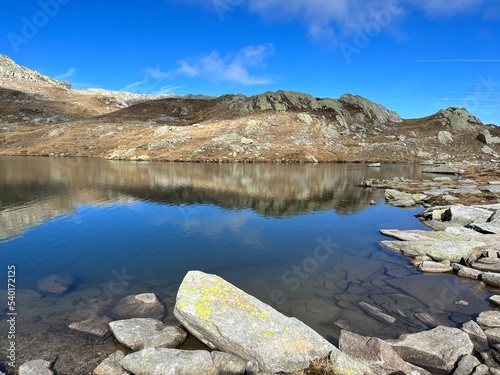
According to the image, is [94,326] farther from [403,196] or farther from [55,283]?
[403,196]

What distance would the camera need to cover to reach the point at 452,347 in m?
12.8

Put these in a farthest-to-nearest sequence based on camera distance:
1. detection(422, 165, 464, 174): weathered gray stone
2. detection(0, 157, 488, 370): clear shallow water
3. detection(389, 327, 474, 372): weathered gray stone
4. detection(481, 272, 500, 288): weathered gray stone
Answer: detection(422, 165, 464, 174): weathered gray stone
detection(481, 272, 500, 288): weathered gray stone
detection(0, 157, 488, 370): clear shallow water
detection(389, 327, 474, 372): weathered gray stone

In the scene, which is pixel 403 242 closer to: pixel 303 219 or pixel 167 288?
pixel 303 219

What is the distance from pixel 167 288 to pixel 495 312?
57.9ft

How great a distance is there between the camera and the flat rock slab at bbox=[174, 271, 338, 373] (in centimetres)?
1145

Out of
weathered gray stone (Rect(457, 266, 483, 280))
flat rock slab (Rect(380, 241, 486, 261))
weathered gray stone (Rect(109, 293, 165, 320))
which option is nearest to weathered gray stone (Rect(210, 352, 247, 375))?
weathered gray stone (Rect(109, 293, 165, 320))

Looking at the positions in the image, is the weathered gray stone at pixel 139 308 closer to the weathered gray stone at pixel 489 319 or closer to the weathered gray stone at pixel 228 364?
the weathered gray stone at pixel 228 364

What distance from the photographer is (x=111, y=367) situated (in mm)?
11406

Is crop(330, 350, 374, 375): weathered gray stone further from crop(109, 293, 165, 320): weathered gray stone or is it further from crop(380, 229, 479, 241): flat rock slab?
crop(380, 229, 479, 241): flat rock slab

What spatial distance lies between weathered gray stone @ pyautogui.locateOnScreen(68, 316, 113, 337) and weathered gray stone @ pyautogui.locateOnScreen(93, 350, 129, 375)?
251cm

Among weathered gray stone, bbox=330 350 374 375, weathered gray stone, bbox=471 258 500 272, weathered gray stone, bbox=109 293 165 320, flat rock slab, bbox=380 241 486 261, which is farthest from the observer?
flat rock slab, bbox=380 241 486 261

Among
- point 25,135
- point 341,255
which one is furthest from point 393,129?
point 25,135

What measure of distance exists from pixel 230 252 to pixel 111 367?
14.9m

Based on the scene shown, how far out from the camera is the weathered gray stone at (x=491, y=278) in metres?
20.1
